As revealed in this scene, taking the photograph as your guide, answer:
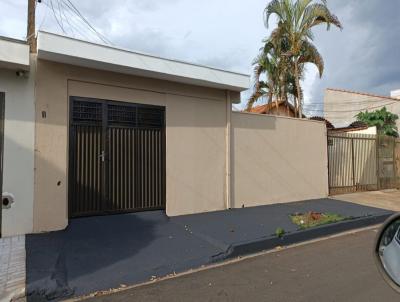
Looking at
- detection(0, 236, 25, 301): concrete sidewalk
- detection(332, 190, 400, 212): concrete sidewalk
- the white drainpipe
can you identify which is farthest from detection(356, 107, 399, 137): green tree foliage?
detection(0, 236, 25, 301): concrete sidewalk

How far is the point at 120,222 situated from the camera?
8.05m

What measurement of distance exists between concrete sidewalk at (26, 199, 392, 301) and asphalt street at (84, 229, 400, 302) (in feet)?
1.16

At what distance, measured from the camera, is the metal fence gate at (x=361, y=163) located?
13523 mm

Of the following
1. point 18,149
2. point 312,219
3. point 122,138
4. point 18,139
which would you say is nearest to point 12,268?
point 18,149

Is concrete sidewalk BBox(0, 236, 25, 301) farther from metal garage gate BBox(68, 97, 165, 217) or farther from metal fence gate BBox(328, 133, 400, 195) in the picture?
metal fence gate BBox(328, 133, 400, 195)

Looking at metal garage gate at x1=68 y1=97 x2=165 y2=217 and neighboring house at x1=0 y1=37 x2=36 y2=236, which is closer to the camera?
neighboring house at x1=0 y1=37 x2=36 y2=236

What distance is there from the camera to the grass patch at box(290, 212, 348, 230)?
8664 millimetres

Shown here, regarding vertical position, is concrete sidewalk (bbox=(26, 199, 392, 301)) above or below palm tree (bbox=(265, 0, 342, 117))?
below

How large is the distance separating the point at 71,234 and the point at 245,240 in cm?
318

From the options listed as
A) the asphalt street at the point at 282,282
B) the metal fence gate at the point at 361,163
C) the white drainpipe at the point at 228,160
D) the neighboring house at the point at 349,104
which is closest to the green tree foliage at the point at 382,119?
the neighboring house at the point at 349,104

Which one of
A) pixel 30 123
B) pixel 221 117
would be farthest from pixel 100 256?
pixel 221 117

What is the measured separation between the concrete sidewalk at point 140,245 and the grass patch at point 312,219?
0.62ft

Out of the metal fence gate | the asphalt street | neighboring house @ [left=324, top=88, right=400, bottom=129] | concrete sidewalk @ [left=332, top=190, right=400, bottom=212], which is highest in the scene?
neighboring house @ [left=324, top=88, right=400, bottom=129]

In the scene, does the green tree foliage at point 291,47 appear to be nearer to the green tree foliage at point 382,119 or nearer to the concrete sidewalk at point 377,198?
the concrete sidewalk at point 377,198
